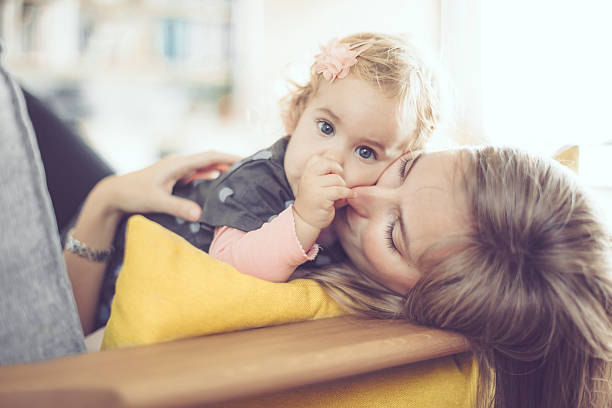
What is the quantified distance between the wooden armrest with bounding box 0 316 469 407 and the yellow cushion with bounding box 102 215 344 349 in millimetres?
29

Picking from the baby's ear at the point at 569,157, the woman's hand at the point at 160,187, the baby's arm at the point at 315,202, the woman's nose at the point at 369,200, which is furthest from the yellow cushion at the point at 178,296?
the baby's ear at the point at 569,157

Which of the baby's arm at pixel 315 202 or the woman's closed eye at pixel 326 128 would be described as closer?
the baby's arm at pixel 315 202

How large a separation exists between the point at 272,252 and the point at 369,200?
0.70ft

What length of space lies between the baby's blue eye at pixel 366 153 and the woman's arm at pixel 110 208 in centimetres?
38

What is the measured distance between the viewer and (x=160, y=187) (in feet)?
3.68

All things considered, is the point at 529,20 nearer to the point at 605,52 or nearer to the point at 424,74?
the point at 605,52

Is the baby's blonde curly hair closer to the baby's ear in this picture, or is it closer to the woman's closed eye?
the woman's closed eye

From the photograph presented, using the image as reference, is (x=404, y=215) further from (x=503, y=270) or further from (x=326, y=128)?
(x=326, y=128)

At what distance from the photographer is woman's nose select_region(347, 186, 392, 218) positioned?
88 cm

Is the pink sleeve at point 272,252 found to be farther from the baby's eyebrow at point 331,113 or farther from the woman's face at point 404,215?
the baby's eyebrow at point 331,113

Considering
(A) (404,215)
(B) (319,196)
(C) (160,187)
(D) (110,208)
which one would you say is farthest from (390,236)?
(D) (110,208)

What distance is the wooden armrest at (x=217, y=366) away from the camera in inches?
16.9

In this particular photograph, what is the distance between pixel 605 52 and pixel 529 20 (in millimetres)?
465

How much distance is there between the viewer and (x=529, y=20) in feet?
6.85
